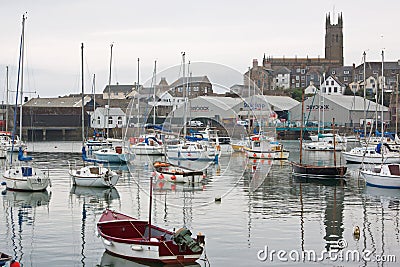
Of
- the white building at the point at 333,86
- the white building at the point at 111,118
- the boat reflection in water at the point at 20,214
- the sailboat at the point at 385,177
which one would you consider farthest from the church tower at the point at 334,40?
the boat reflection in water at the point at 20,214

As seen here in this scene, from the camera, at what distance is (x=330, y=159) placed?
2562 inches

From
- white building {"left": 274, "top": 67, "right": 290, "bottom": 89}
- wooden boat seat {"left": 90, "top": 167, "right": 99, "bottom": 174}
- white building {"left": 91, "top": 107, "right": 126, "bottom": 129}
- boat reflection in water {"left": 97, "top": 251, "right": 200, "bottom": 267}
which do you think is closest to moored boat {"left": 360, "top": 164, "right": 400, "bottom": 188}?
wooden boat seat {"left": 90, "top": 167, "right": 99, "bottom": 174}

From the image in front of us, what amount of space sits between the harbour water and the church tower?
467ft

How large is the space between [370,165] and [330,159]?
14.8 m

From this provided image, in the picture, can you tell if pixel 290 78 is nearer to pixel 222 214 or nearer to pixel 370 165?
pixel 370 165

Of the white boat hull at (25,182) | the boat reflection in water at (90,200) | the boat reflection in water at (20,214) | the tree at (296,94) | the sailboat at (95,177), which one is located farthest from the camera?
the tree at (296,94)

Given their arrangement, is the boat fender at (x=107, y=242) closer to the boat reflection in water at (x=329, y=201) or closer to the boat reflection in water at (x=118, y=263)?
the boat reflection in water at (x=118, y=263)

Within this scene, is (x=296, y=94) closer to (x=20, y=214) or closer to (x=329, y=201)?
(x=329, y=201)

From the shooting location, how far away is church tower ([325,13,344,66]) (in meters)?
181

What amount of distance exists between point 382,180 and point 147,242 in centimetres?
2107

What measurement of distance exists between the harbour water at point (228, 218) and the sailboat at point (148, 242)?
1.37 feet

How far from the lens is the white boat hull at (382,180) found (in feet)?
120

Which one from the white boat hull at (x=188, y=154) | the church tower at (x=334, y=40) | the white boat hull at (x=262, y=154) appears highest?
the church tower at (x=334, y=40)

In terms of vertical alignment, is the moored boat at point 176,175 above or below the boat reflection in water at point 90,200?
above
